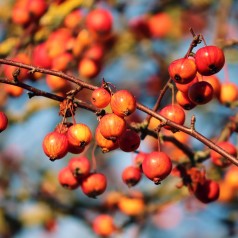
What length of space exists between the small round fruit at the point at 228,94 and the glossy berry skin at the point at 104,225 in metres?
1.94

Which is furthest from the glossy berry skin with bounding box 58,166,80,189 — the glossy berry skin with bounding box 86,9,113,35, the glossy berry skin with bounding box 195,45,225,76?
the glossy berry skin with bounding box 86,9,113,35

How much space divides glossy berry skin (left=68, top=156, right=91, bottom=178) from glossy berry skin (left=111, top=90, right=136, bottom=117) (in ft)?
2.69

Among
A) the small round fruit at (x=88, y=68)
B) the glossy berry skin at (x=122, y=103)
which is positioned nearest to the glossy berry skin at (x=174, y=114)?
the glossy berry skin at (x=122, y=103)

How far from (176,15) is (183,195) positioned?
271cm

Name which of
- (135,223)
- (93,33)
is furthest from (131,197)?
(93,33)

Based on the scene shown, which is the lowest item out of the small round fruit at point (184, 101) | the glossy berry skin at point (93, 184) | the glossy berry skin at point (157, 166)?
the glossy berry skin at point (157, 166)

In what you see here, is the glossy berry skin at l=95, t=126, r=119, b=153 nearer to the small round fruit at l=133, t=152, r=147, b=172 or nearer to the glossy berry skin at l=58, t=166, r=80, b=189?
the small round fruit at l=133, t=152, r=147, b=172

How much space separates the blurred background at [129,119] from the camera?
5.64 meters

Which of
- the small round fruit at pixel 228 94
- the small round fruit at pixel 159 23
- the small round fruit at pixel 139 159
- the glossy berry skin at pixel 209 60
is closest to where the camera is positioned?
the glossy berry skin at pixel 209 60

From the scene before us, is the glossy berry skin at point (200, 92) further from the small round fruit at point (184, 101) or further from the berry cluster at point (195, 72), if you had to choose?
the small round fruit at point (184, 101)

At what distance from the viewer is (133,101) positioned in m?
2.80

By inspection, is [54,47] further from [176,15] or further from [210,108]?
[176,15]

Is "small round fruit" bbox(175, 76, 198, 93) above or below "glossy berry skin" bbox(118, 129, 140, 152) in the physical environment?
above

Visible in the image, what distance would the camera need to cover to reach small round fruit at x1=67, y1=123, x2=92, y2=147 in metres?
2.90
